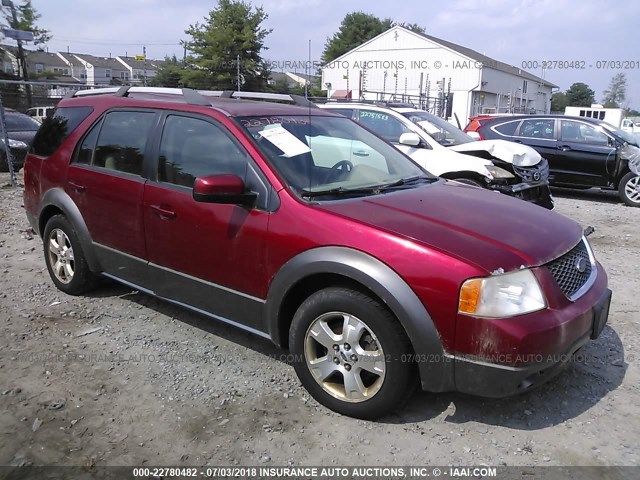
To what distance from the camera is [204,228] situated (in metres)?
3.49

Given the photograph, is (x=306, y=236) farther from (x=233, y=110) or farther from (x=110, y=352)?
(x=110, y=352)

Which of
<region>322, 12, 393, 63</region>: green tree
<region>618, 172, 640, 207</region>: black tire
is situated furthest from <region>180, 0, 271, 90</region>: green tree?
<region>618, 172, 640, 207</region>: black tire

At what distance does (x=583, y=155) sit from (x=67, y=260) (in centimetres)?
921

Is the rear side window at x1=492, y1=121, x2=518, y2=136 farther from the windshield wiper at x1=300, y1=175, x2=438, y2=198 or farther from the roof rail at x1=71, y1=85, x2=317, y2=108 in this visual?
the windshield wiper at x1=300, y1=175, x2=438, y2=198

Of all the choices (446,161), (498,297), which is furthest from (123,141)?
(446,161)

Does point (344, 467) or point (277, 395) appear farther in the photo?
point (277, 395)

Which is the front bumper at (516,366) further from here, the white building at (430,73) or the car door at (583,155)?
the white building at (430,73)

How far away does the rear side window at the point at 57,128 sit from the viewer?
467cm

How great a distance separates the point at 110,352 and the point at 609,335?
3721mm

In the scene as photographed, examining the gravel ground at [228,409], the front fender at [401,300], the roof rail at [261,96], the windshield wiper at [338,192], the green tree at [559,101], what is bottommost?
the gravel ground at [228,409]

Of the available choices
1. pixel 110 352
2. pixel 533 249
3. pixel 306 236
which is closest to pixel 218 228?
pixel 306 236

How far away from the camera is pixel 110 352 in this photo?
390cm

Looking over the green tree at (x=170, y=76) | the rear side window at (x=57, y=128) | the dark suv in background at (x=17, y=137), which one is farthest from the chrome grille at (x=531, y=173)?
the green tree at (x=170, y=76)

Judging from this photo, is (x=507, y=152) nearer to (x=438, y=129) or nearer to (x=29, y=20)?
(x=438, y=129)
